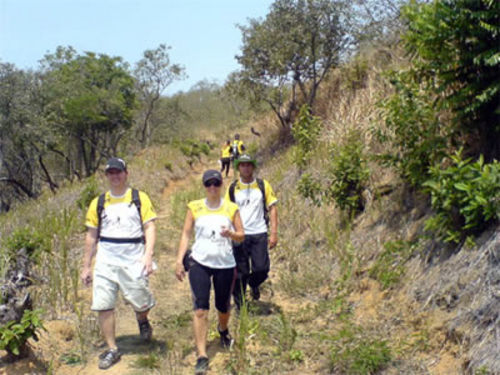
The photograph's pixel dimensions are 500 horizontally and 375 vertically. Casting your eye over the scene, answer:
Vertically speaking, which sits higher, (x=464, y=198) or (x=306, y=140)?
(x=306, y=140)

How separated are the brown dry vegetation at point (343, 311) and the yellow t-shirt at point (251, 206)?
0.93 meters

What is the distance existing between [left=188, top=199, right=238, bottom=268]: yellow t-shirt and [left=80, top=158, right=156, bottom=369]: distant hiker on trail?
0.49 m

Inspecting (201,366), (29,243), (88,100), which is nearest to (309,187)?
(201,366)

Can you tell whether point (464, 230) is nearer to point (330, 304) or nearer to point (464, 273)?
point (464, 273)

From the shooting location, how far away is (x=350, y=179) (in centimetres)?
705

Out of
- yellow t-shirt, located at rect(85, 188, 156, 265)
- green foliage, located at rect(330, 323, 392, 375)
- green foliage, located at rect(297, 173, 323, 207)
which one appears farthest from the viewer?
green foliage, located at rect(297, 173, 323, 207)

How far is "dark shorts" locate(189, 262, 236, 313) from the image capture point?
167 inches

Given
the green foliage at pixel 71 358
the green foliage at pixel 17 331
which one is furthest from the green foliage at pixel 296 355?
the green foliage at pixel 17 331

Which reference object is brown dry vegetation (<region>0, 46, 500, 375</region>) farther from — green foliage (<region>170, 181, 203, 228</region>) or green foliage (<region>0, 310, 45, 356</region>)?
green foliage (<region>170, 181, 203, 228</region>)

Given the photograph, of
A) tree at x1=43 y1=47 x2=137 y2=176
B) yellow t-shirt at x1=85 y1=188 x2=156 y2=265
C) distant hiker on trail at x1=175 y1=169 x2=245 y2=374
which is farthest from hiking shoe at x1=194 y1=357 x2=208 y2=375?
tree at x1=43 y1=47 x2=137 y2=176

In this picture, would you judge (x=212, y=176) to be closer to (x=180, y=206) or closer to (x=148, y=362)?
(x=148, y=362)

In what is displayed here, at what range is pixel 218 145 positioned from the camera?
3188cm

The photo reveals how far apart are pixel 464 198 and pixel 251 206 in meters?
2.29

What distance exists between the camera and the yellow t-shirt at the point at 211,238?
14.1 feet
